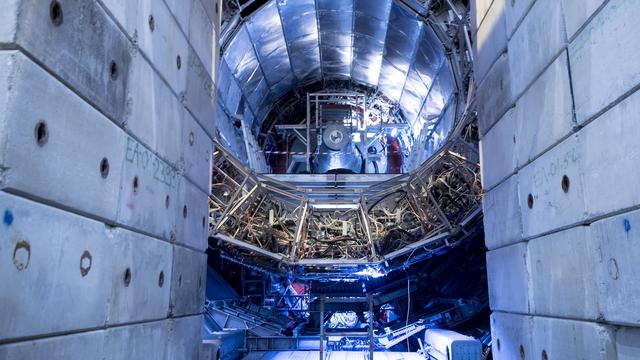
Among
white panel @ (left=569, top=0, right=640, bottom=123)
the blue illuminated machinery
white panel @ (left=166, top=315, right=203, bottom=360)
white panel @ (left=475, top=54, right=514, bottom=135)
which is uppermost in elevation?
white panel @ (left=475, top=54, right=514, bottom=135)

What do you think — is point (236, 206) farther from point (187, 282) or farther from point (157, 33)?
point (157, 33)

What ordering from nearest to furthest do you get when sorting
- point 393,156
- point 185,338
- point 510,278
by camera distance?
1. point 510,278
2. point 185,338
3. point 393,156

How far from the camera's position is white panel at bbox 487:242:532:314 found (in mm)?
3988

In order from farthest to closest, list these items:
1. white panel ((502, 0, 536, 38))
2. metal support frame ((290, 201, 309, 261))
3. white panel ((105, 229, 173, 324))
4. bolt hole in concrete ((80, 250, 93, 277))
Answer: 1. metal support frame ((290, 201, 309, 261))
2. white panel ((502, 0, 536, 38))
3. white panel ((105, 229, 173, 324))
4. bolt hole in concrete ((80, 250, 93, 277))

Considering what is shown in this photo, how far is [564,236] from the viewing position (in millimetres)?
3246

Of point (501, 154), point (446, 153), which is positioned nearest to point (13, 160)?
point (501, 154)

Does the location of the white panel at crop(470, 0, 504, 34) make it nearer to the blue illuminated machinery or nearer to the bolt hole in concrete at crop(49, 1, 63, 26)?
the bolt hole in concrete at crop(49, 1, 63, 26)

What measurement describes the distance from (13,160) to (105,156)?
2.79 feet

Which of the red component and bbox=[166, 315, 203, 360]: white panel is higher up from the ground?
the red component

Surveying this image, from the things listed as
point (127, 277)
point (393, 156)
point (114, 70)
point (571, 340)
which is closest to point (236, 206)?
point (127, 277)

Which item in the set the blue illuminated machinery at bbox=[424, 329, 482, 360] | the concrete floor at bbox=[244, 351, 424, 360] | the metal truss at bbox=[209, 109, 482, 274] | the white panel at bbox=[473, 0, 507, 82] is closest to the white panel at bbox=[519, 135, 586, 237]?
the white panel at bbox=[473, 0, 507, 82]

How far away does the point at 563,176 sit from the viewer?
3250mm

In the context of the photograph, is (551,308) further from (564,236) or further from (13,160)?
(13,160)

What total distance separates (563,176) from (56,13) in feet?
9.27
